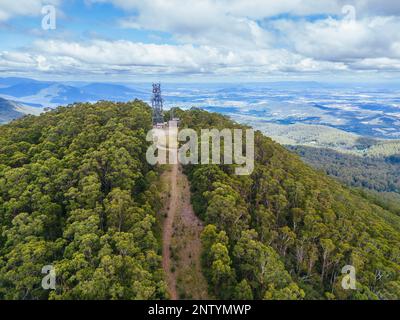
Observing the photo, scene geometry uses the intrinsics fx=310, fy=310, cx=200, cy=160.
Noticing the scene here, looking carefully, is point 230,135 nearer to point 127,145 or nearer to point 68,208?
point 127,145

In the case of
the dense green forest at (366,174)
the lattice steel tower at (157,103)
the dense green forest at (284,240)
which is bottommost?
the dense green forest at (366,174)

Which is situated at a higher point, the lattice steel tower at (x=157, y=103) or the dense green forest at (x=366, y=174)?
the lattice steel tower at (x=157, y=103)

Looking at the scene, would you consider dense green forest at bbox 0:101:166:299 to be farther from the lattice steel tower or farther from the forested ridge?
the lattice steel tower

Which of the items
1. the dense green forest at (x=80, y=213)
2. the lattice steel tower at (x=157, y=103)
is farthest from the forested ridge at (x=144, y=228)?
the lattice steel tower at (x=157, y=103)

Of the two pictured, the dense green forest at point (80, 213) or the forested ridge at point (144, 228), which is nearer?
the dense green forest at point (80, 213)

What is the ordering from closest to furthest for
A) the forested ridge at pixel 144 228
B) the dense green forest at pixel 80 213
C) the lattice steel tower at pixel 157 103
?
the dense green forest at pixel 80 213 < the forested ridge at pixel 144 228 < the lattice steel tower at pixel 157 103

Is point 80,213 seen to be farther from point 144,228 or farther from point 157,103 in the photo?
point 157,103

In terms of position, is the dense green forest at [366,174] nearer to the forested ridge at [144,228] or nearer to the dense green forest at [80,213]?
the forested ridge at [144,228]

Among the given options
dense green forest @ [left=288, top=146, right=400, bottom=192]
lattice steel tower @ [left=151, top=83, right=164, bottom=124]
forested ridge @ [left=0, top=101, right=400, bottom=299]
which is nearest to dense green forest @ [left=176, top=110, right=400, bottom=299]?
forested ridge @ [left=0, top=101, right=400, bottom=299]
